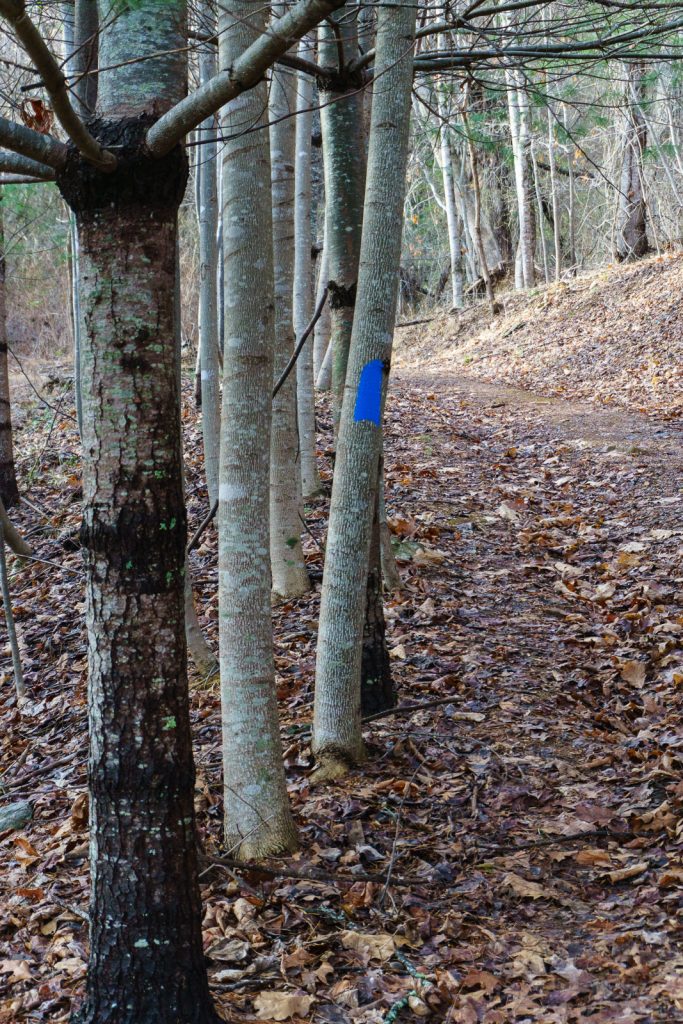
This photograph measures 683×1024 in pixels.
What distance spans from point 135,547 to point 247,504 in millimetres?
1266

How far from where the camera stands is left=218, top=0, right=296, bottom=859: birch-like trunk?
364 centimetres

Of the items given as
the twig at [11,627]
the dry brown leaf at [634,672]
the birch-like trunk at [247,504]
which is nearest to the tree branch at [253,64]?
the birch-like trunk at [247,504]

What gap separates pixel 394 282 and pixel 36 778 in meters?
3.49

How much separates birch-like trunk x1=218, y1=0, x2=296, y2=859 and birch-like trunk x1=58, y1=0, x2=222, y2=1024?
3.63 ft

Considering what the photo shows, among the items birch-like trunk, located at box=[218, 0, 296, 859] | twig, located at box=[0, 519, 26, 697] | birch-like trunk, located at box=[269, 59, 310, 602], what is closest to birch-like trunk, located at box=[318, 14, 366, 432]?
birch-like trunk, located at box=[218, 0, 296, 859]

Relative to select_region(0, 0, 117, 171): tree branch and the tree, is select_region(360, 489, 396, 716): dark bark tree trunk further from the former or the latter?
select_region(0, 0, 117, 171): tree branch

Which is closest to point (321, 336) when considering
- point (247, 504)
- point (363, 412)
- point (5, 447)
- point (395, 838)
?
point (5, 447)

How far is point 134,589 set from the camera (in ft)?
7.94

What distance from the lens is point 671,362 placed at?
14.7 m

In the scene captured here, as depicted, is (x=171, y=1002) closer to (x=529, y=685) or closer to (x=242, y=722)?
(x=242, y=722)

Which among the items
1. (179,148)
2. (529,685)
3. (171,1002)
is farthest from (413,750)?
(179,148)

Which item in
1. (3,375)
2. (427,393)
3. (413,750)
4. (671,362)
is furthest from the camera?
(427,393)

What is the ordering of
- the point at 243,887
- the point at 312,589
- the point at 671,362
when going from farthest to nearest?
1. the point at 671,362
2. the point at 312,589
3. the point at 243,887

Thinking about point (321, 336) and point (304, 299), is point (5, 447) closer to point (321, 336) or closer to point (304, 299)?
point (304, 299)
